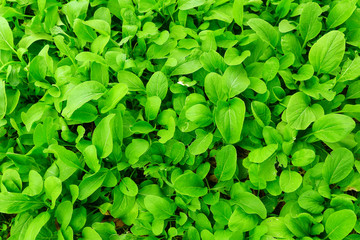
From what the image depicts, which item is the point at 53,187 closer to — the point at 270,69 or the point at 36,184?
the point at 36,184

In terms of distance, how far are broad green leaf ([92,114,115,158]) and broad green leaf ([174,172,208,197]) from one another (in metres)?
0.41

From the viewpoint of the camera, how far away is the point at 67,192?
1775mm

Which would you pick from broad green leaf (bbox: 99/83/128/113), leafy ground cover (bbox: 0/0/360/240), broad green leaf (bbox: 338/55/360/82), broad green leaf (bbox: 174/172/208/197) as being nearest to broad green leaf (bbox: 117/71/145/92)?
leafy ground cover (bbox: 0/0/360/240)

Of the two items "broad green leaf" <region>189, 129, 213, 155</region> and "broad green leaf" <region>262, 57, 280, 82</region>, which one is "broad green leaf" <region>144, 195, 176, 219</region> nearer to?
"broad green leaf" <region>189, 129, 213, 155</region>

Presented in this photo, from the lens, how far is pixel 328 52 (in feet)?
5.55

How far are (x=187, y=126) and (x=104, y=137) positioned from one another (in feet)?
1.57

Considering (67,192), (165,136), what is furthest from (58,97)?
(165,136)

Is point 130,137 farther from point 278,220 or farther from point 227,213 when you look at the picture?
point 278,220

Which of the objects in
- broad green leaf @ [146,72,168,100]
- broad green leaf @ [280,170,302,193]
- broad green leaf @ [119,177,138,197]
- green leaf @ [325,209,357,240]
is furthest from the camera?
broad green leaf @ [146,72,168,100]

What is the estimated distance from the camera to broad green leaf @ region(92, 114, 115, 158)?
1606mm

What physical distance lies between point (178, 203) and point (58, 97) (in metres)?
0.98

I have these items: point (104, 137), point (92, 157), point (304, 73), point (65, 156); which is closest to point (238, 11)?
point (304, 73)

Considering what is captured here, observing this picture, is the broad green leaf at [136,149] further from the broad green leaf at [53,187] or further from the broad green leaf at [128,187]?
the broad green leaf at [53,187]

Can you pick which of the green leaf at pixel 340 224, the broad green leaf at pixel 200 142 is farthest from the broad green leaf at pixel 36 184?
the green leaf at pixel 340 224
